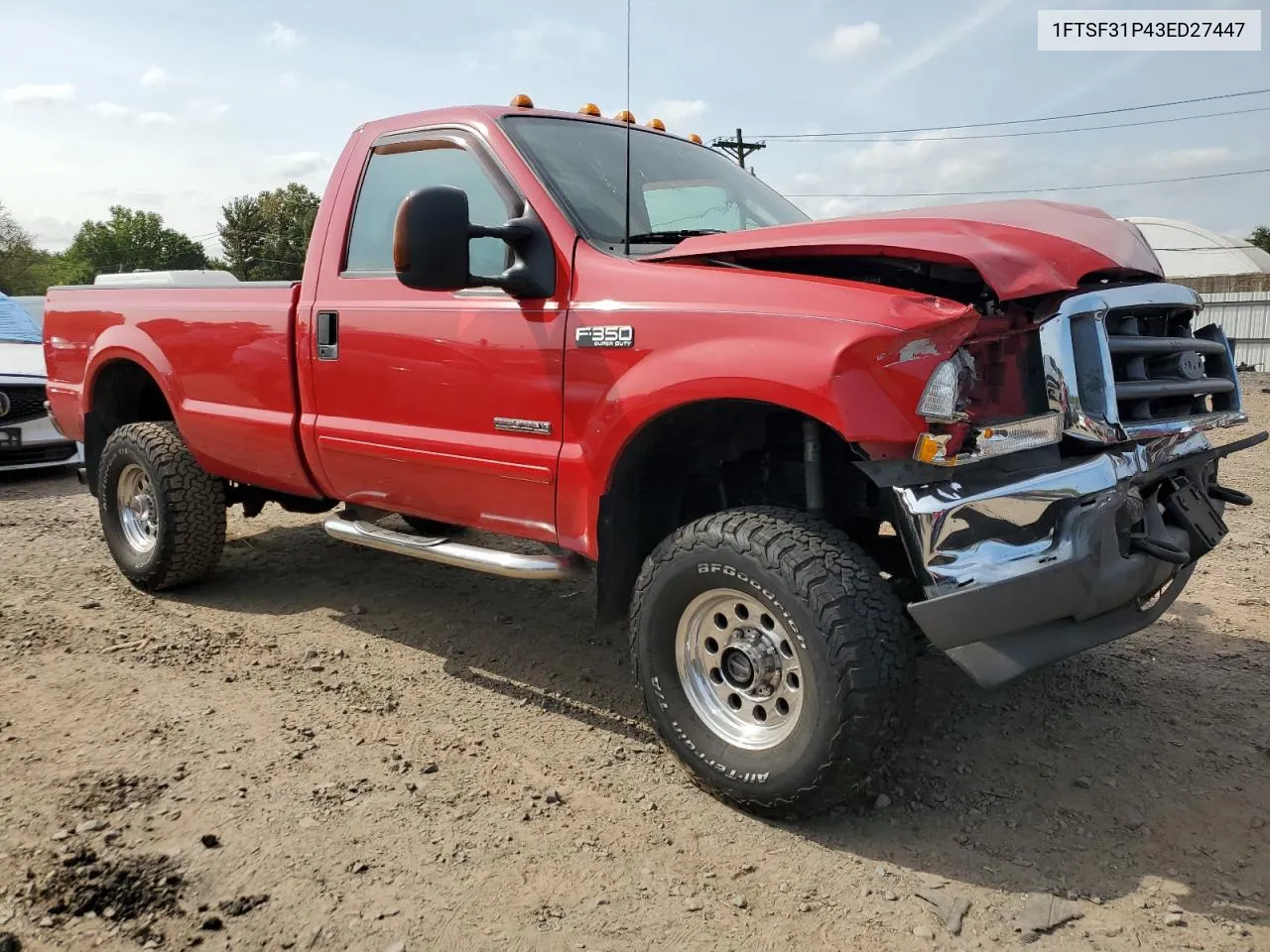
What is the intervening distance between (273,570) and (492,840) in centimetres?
328

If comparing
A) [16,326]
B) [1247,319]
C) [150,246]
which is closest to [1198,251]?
[1247,319]

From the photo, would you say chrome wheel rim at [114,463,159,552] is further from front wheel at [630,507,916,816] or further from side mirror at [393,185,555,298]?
front wheel at [630,507,916,816]

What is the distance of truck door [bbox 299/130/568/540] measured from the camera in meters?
3.26

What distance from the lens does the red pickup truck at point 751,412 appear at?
2473mm

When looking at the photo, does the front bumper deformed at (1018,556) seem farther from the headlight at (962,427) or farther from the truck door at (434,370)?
the truck door at (434,370)

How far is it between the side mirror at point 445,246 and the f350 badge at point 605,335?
0.21m

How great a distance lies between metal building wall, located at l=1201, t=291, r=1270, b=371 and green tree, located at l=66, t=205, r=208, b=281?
65566mm

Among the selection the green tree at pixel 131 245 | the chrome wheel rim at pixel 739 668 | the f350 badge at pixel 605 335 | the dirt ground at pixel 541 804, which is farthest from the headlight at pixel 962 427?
the green tree at pixel 131 245

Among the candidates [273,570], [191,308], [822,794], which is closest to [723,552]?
[822,794]

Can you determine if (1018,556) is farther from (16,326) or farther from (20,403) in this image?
(16,326)

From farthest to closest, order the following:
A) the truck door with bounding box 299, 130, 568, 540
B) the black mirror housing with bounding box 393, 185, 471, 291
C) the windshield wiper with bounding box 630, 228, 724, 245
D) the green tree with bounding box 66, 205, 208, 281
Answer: the green tree with bounding box 66, 205, 208, 281, the windshield wiper with bounding box 630, 228, 724, 245, the truck door with bounding box 299, 130, 568, 540, the black mirror housing with bounding box 393, 185, 471, 291

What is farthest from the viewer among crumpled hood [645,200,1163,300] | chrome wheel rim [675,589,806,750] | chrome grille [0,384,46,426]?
chrome grille [0,384,46,426]

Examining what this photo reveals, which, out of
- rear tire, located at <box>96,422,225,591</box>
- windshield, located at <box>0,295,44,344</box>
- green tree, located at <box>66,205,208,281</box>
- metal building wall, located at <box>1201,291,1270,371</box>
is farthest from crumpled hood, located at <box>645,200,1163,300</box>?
green tree, located at <box>66,205,208,281</box>

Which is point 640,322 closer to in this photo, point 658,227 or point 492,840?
point 658,227
